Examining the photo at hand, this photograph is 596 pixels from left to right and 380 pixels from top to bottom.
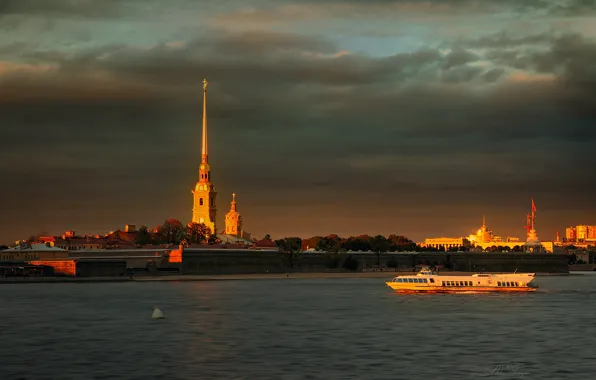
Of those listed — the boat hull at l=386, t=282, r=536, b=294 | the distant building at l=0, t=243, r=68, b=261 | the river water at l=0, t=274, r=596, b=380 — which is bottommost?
the river water at l=0, t=274, r=596, b=380

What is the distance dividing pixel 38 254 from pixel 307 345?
12577 cm

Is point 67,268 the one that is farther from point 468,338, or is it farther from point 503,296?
point 468,338

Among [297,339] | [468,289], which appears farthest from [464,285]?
[297,339]

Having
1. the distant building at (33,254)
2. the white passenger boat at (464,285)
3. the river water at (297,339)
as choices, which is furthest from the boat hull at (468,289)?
the distant building at (33,254)

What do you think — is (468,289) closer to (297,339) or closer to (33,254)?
(297,339)

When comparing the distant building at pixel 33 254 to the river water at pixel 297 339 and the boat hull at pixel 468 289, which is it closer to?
the boat hull at pixel 468 289

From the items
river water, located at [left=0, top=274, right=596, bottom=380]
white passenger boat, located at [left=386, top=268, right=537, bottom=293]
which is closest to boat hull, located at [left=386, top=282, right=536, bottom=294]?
white passenger boat, located at [left=386, top=268, right=537, bottom=293]

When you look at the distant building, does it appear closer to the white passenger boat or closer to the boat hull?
the white passenger boat

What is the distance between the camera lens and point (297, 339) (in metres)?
60.2

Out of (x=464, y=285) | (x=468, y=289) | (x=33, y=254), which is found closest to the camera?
(x=468, y=289)

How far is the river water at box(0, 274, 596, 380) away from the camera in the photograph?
4631 cm

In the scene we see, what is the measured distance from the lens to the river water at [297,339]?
152 feet

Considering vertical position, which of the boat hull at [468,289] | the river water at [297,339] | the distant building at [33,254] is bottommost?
the river water at [297,339]

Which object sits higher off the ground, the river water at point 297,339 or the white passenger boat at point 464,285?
the white passenger boat at point 464,285
